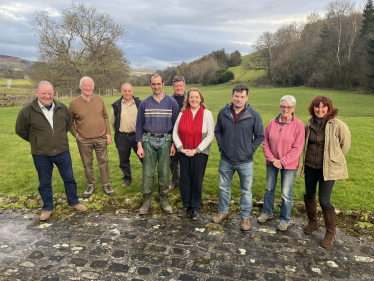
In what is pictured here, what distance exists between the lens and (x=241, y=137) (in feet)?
14.0

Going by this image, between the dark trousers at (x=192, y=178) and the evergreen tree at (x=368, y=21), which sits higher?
the evergreen tree at (x=368, y=21)

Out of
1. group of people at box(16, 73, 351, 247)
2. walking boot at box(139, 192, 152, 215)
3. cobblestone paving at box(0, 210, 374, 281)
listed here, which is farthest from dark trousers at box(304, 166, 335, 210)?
walking boot at box(139, 192, 152, 215)

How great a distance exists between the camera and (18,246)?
3.90 metres

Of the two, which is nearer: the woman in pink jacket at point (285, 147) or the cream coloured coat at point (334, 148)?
the cream coloured coat at point (334, 148)

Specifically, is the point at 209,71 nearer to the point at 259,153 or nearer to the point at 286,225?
the point at 259,153

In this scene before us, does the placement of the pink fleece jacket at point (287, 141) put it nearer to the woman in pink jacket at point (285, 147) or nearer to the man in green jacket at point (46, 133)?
the woman in pink jacket at point (285, 147)

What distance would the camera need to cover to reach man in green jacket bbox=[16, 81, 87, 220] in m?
4.49

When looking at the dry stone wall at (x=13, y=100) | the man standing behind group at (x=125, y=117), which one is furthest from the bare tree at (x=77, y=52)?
the man standing behind group at (x=125, y=117)

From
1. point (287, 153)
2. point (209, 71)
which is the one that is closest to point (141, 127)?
point (287, 153)

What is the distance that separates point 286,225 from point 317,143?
61.9 inches

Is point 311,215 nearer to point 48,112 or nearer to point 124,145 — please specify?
point 124,145

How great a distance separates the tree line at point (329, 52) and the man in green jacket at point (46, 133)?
140 ft

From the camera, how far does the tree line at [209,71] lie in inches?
2687

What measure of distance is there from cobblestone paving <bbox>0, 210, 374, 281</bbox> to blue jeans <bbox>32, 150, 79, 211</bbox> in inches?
15.5
